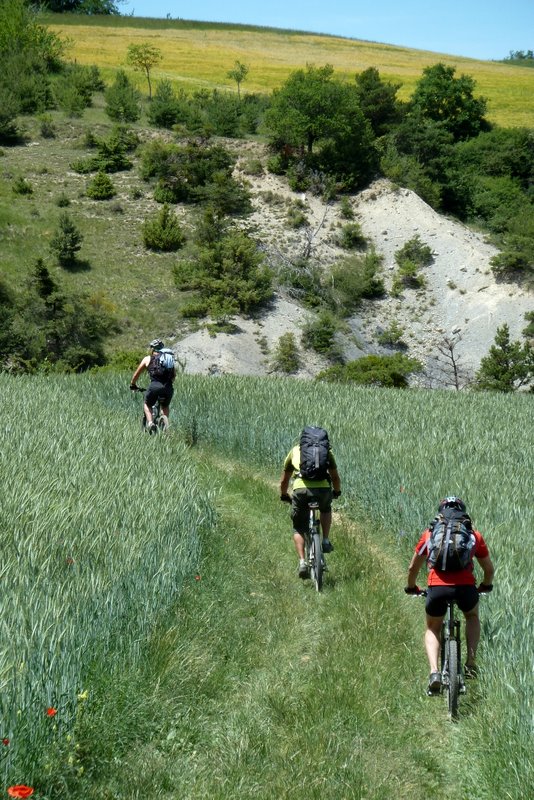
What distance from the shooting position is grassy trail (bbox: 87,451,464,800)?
538cm

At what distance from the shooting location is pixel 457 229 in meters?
50.1

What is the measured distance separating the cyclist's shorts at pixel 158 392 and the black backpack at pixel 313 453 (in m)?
5.95

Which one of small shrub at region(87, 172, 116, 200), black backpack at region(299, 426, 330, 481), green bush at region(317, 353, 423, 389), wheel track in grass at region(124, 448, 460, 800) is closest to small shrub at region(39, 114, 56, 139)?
small shrub at region(87, 172, 116, 200)

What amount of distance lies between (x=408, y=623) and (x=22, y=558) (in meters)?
3.40

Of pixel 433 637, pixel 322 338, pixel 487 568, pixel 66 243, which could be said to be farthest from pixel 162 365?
pixel 66 243

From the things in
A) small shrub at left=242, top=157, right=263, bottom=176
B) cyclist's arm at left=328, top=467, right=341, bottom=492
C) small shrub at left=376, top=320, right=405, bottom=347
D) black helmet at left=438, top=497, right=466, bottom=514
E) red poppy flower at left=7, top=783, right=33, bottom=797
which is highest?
black helmet at left=438, top=497, right=466, bottom=514

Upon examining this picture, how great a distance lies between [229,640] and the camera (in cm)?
724

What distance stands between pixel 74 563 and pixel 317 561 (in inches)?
114

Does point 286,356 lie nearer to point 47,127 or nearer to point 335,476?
point 47,127

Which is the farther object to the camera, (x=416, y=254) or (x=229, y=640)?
(x=416, y=254)

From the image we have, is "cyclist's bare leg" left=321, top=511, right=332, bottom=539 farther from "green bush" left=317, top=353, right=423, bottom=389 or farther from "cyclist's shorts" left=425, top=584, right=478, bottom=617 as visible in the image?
"green bush" left=317, top=353, right=423, bottom=389

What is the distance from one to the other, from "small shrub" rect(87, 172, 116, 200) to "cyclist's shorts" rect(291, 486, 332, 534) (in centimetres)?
4247

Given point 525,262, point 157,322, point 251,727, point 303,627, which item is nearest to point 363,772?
point 251,727

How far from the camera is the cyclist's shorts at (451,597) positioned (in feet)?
20.2
